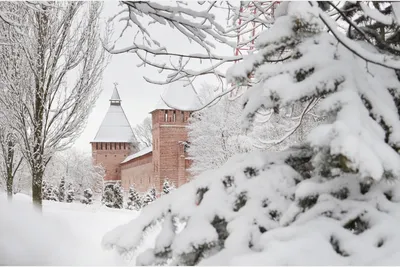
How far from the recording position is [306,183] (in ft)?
6.36

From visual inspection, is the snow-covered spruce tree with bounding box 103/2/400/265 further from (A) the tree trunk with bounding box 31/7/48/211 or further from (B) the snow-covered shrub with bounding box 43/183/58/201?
(B) the snow-covered shrub with bounding box 43/183/58/201

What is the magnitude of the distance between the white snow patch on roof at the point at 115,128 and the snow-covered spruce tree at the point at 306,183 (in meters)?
53.6

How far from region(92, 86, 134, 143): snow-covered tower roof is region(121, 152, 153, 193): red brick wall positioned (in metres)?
3.15

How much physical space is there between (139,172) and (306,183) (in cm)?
4730

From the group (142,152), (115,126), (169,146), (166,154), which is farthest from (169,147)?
(115,126)

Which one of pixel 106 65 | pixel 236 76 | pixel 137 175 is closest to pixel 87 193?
pixel 137 175

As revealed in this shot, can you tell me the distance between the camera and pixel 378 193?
200 cm

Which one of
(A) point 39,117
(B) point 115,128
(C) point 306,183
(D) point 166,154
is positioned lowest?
(C) point 306,183

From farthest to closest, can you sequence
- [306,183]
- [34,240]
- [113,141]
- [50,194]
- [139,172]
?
[113,141] → [139,172] → [50,194] → [306,183] → [34,240]

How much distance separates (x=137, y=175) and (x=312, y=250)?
48.1 meters

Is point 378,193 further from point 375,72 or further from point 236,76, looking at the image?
point 236,76

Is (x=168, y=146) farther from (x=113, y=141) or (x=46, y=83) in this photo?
(x=46, y=83)

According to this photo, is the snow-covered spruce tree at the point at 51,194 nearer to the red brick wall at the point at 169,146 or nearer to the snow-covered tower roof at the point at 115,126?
the red brick wall at the point at 169,146

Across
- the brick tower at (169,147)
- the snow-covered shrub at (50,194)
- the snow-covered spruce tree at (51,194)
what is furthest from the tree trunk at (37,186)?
the brick tower at (169,147)
